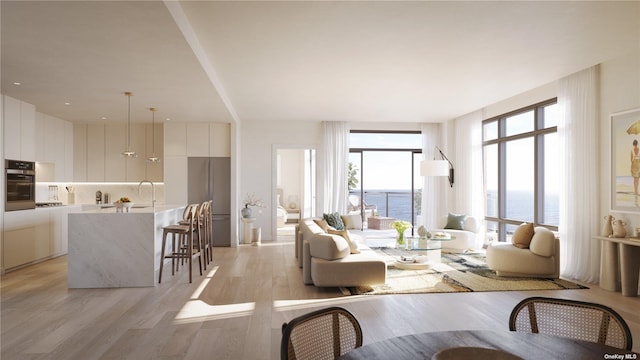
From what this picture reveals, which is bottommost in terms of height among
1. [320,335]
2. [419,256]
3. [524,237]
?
[419,256]

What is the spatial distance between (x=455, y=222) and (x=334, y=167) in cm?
313

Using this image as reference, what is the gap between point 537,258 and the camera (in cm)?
579

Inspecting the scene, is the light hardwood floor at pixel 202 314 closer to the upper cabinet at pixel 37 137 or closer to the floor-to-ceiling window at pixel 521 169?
the upper cabinet at pixel 37 137

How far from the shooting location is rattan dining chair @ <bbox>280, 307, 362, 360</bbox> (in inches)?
60.3

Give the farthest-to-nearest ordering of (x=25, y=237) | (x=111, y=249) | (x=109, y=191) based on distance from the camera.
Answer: (x=109, y=191)
(x=25, y=237)
(x=111, y=249)

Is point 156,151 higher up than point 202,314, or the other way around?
point 156,151

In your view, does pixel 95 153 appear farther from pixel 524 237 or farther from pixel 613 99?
pixel 613 99

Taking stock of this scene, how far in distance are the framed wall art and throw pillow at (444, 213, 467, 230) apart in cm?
322

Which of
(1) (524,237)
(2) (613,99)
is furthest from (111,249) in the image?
(2) (613,99)

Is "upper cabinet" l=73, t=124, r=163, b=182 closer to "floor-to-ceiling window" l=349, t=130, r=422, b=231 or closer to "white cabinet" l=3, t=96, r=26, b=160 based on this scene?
"white cabinet" l=3, t=96, r=26, b=160

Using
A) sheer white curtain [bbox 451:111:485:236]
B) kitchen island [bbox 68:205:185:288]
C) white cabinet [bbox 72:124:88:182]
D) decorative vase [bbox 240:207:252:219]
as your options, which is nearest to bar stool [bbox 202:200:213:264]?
kitchen island [bbox 68:205:185:288]

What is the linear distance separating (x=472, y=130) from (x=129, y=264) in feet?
23.8

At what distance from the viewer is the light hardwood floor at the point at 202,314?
342 cm

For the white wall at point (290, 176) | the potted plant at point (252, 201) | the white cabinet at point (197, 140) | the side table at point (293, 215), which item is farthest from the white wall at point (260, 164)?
the white wall at point (290, 176)
